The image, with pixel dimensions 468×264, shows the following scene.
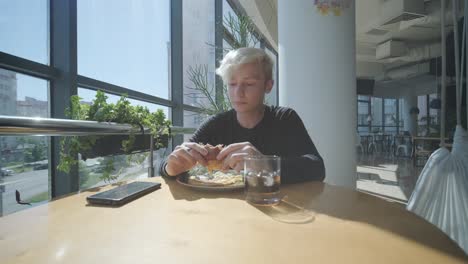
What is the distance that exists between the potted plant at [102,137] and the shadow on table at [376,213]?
94cm

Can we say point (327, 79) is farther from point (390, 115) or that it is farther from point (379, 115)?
point (390, 115)

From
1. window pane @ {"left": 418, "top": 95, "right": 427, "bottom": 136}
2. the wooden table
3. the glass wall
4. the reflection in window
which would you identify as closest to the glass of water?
the wooden table

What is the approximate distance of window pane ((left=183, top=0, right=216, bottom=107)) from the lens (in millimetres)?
3428

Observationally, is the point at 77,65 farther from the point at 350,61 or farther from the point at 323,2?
the point at 350,61

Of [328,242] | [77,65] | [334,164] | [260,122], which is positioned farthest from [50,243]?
[334,164]

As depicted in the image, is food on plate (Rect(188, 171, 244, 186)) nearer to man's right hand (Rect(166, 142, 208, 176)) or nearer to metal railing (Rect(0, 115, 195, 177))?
man's right hand (Rect(166, 142, 208, 176))

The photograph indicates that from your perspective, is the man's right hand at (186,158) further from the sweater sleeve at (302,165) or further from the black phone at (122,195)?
the sweater sleeve at (302,165)

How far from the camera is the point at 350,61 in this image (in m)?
2.35

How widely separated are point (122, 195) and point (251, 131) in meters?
0.89

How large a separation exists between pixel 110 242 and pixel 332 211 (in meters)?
0.48

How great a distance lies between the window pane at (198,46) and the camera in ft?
11.2

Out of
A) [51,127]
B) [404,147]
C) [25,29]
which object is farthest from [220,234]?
[404,147]

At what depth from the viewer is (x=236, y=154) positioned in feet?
2.99

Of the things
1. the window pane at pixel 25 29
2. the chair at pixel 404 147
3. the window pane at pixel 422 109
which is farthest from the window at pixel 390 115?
the window pane at pixel 25 29
